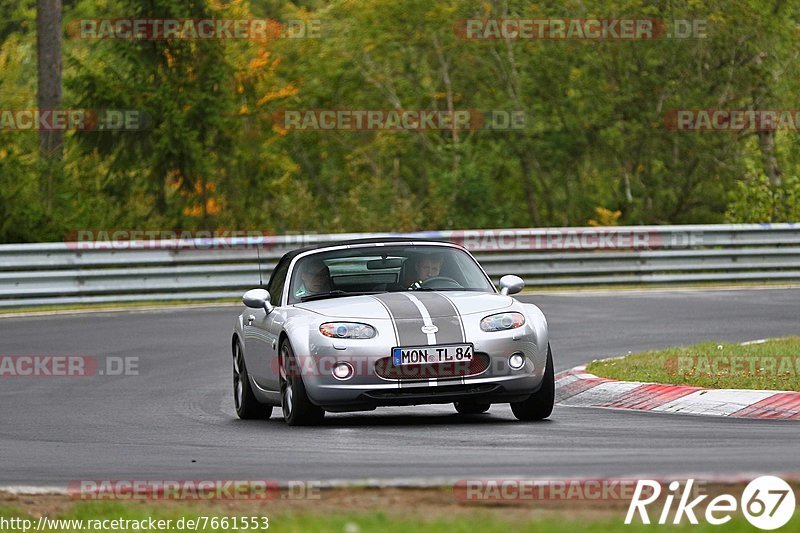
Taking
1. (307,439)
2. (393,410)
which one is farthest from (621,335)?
(307,439)

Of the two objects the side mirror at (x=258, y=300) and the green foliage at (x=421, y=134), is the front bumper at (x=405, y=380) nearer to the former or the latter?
the side mirror at (x=258, y=300)

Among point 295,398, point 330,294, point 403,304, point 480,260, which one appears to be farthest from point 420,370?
point 480,260

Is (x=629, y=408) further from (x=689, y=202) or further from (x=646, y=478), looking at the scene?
(x=689, y=202)

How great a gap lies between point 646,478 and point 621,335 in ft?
41.7

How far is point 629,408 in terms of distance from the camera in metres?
13.3

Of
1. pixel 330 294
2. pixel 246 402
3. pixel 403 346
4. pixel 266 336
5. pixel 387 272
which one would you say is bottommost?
pixel 246 402

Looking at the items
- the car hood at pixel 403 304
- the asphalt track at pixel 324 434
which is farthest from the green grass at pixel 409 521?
the car hood at pixel 403 304

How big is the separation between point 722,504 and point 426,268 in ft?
21.5

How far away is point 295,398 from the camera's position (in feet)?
40.0

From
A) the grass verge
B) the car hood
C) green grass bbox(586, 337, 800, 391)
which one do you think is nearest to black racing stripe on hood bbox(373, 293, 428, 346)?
the car hood

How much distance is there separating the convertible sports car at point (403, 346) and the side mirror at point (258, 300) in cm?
17

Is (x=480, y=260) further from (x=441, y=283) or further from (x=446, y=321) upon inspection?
(x=446, y=321)

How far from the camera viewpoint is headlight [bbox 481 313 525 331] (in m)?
12.1

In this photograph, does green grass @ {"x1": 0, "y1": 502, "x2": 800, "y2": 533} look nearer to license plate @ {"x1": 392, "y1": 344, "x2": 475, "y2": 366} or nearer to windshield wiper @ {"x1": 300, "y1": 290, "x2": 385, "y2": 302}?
license plate @ {"x1": 392, "y1": 344, "x2": 475, "y2": 366}
